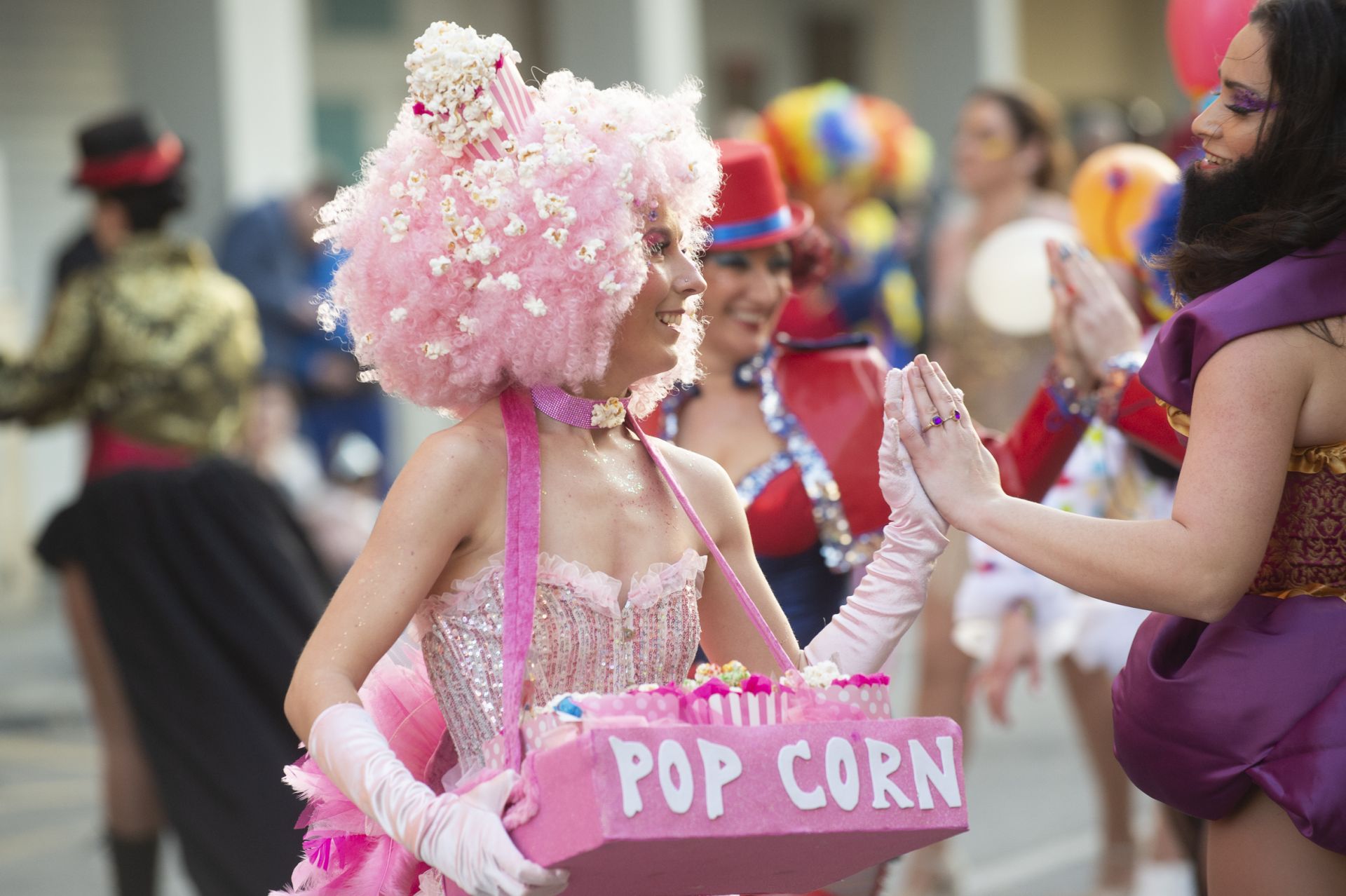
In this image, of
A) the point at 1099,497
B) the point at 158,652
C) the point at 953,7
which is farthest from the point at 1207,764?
the point at 953,7

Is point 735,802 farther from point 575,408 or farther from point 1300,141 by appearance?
point 1300,141

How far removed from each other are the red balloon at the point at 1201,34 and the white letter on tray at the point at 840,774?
1.90 meters

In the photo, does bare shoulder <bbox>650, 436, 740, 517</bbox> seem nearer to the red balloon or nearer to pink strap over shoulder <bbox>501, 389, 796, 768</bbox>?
pink strap over shoulder <bbox>501, 389, 796, 768</bbox>

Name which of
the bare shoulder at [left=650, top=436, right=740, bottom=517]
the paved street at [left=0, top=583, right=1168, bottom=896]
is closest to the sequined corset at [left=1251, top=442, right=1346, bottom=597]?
the bare shoulder at [left=650, top=436, right=740, bottom=517]

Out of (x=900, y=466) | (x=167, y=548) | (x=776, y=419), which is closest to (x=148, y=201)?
(x=167, y=548)

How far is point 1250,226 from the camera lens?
2492mm

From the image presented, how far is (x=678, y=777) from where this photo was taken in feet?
6.81

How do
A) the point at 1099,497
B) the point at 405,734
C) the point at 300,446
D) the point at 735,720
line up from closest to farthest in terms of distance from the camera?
the point at 735,720
the point at 405,734
the point at 1099,497
the point at 300,446

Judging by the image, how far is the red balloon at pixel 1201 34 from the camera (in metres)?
3.66

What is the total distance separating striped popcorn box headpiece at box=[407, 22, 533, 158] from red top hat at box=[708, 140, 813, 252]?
4.24ft

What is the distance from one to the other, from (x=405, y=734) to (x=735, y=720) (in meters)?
0.67

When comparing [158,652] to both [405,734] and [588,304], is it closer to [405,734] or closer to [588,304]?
[405,734]

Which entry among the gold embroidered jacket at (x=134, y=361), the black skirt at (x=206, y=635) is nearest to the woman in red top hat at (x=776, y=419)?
the black skirt at (x=206, y=635)

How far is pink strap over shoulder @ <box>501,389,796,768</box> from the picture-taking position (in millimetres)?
2371
